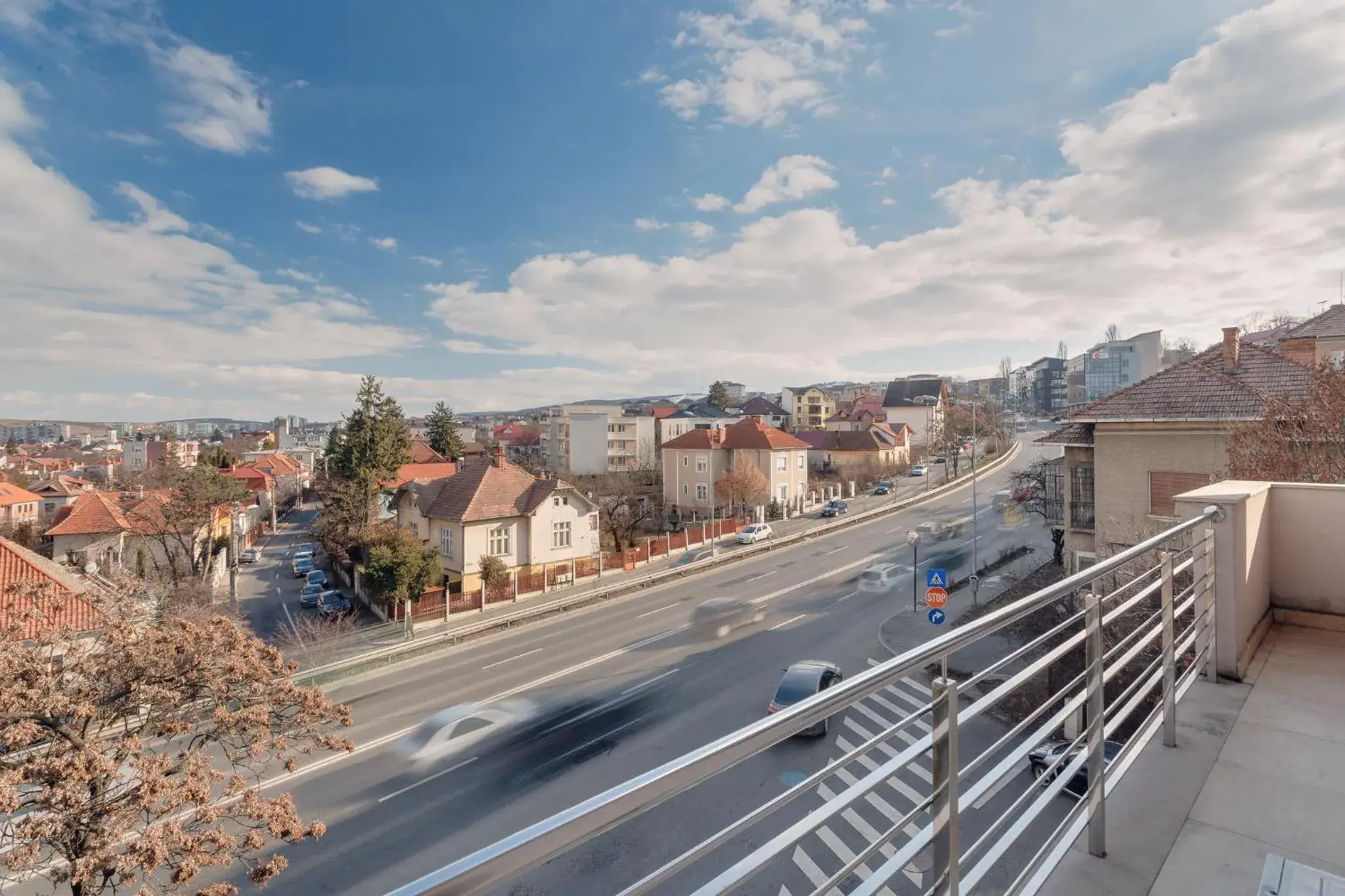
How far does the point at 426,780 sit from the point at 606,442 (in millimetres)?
51986

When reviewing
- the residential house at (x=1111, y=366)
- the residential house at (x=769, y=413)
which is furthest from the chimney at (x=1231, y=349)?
the residential house at (x=1111, y=366)

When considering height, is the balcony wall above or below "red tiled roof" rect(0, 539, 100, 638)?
above

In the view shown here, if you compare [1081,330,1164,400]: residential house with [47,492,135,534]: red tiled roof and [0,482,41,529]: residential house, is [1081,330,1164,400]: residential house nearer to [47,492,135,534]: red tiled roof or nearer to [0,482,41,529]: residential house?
[47,492,135,534]: red tiled roof

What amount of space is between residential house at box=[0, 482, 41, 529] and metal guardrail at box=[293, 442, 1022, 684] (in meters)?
42.5

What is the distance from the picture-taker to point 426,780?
12.9m

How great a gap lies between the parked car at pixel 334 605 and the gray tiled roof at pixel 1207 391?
27.5 metres

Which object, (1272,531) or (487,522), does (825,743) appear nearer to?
(1272,531)

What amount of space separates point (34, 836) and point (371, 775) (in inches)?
292

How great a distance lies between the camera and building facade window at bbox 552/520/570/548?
3044 centimetres

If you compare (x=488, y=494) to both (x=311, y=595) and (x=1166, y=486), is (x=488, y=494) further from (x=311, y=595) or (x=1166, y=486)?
(x=1166, y=486)

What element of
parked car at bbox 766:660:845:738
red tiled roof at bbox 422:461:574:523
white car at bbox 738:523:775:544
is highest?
red tiled roof at bbox 422:461:574:523

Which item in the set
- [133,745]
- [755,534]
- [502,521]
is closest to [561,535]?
[502,521]

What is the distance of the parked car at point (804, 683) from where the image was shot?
13141 millimetres

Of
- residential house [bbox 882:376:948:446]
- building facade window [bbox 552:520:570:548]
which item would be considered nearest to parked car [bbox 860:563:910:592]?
building facade window [bbox 552:520:570:548]
